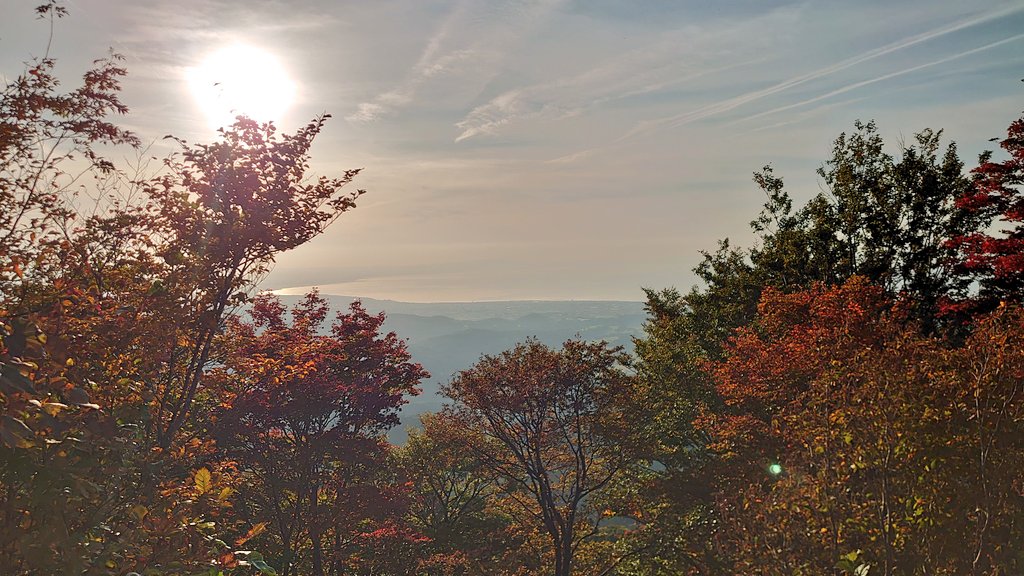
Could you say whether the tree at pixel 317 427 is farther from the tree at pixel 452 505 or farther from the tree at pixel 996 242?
the tree at pixel 996 242

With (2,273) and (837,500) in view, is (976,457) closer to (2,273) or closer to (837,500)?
(837,500)

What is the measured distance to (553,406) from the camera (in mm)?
22406

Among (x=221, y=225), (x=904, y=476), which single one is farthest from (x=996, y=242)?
(x=221, y=225)

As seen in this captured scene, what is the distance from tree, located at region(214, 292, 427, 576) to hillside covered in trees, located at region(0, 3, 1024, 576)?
0.13 metres

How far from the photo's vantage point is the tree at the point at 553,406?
22.1m

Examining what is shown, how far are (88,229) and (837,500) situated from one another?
12.7 metres

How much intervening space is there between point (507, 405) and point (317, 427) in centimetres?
732

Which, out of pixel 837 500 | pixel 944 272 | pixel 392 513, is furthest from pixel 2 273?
pixel 944 272

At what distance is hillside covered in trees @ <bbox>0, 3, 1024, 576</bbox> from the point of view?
4.98m

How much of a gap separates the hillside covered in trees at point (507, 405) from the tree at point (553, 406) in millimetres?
120

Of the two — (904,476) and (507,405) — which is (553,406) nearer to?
(507,405)

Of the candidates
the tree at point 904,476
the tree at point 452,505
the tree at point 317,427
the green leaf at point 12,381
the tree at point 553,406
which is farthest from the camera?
the tree at point 452,505

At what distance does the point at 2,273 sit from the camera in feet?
19.7

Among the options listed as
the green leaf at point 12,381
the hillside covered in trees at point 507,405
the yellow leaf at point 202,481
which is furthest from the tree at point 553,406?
the green leaf at point 12,381
